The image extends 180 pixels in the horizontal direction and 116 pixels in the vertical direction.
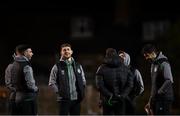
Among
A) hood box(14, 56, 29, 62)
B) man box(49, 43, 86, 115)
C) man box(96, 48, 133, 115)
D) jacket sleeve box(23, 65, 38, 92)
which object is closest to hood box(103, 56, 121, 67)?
man box(96, 48, 133, 115)

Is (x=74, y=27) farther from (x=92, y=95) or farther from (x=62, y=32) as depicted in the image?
(x=92, y=95)

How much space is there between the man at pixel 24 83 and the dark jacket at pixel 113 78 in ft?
4.20

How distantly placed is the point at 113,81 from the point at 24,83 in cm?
169

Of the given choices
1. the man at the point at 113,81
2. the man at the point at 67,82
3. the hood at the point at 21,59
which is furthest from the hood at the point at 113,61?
the hood at the point at 21,59

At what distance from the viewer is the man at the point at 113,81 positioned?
1099cm

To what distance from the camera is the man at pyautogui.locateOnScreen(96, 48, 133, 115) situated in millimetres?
10992

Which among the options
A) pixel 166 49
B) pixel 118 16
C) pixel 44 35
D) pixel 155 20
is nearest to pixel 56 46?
pixel 44 35

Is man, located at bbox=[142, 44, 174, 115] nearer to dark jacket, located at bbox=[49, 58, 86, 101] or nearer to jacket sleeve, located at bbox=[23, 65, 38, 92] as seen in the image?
dark jacket, located at bbox=[49, 58, 86, 101]

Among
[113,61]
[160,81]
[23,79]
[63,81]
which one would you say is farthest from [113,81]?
[23,79]

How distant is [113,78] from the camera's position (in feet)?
36.0

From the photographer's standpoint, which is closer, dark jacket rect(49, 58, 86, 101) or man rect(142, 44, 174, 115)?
man rect(142, 44, 174, 115)

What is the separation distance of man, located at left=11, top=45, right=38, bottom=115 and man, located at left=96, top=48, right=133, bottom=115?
1.28 meters

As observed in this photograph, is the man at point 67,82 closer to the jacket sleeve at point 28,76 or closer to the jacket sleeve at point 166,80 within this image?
the jacket sleeve at point 28,76

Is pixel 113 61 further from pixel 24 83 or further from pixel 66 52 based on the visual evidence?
pixel 24 83
